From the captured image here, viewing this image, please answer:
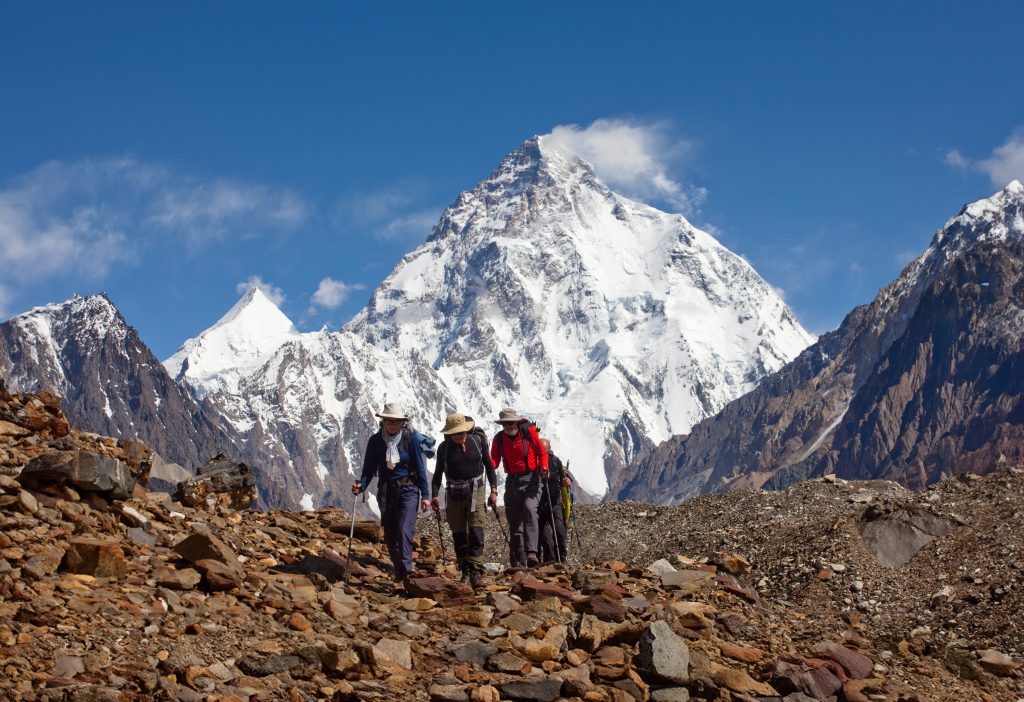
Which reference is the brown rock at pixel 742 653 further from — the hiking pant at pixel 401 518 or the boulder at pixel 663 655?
the hiking pant at pixel 401 518

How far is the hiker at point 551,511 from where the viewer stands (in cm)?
1870

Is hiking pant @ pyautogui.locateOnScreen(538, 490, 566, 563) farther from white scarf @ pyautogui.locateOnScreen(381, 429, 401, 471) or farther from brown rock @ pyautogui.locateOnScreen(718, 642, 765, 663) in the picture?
brown rock @ pyautogui.locateOnScreen(718, 642, 765, 663)

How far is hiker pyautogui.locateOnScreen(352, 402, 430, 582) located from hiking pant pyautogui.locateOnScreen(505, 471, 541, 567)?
272 cm

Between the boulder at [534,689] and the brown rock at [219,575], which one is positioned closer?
the boulder at [534,689]

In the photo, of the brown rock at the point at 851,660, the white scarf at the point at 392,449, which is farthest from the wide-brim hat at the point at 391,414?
the brown rock at the point at 851,660

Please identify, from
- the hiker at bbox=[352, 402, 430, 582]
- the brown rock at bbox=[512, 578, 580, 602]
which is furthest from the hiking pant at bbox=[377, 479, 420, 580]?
the brown rock at bbox=[512, 578, 580, 602]

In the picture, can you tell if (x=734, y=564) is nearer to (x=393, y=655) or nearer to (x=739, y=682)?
(x=739, y=682)

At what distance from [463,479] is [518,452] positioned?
2030 mm

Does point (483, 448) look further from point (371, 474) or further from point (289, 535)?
point (289, 535)

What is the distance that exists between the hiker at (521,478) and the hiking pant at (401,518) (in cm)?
270

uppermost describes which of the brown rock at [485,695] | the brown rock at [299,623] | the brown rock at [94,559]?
the brown rock at [94,559]

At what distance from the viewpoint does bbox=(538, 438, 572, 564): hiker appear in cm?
1870

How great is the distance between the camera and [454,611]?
11.7 meters

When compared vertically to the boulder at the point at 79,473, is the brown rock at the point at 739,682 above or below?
below
